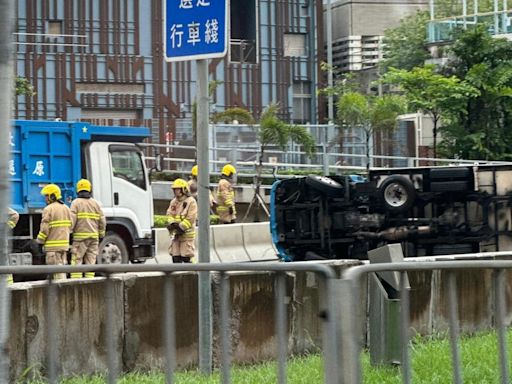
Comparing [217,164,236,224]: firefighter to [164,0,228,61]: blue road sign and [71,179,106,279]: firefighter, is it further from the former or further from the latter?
[164,0,228,61]: blue road sign

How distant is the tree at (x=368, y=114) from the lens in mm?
37500

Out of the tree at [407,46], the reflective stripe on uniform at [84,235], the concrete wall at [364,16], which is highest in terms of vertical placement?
the concrete wall at [364,16]

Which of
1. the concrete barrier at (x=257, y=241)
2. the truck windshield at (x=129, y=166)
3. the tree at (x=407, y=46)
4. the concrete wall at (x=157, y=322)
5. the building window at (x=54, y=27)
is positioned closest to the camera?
the concrete wall at (x=157, y=322)

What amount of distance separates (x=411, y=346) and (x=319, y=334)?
2.28ft

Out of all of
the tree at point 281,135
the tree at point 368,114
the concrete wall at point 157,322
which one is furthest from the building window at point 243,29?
the tree at point 368,114

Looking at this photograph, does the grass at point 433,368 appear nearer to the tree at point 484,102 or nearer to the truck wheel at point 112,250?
the truck wheel at point 112,250

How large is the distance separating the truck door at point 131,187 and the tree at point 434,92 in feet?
56.4

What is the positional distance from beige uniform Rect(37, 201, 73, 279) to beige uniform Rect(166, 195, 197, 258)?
74.1 inches

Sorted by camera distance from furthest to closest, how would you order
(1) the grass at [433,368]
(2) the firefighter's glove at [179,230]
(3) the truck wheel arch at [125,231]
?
1. (3) the truck wheel arch at [125,231]
2. (2) the firefighter's glove at [179,230]
3. (1) the grass at [433,368]

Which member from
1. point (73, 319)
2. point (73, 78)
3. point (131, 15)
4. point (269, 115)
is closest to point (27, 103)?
point (73, 78)

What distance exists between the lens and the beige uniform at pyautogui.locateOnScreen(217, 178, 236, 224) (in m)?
24.3

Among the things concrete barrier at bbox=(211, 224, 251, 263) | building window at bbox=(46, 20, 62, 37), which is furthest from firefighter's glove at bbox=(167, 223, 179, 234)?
building window at bbox=(46, 20, 62, 37)

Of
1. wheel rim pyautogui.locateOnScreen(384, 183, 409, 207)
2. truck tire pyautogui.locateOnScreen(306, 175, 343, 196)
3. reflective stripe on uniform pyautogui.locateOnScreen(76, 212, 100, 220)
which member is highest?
truck tire pyautogui.locateOnScreen(306, 175, 343, 196)

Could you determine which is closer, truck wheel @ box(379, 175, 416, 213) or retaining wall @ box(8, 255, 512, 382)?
retaining wall @ box(8, 255, 512, 382)
